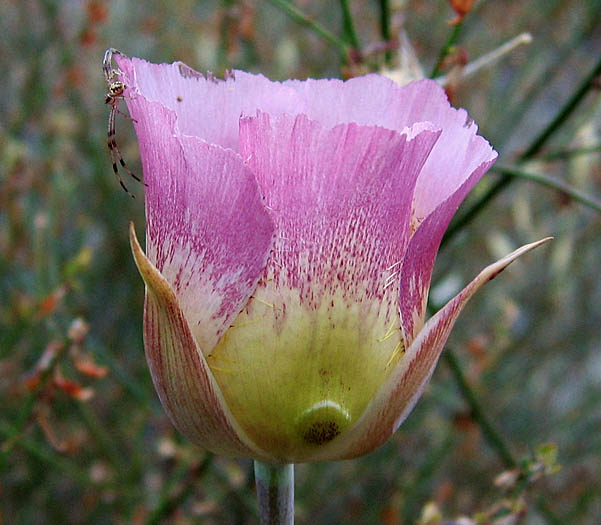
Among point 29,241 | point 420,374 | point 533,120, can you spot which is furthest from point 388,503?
point 533,120

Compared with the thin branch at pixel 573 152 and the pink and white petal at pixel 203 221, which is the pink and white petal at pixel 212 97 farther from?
the thin branch at pixel 573 152

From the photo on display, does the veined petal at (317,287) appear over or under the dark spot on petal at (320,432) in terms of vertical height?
over

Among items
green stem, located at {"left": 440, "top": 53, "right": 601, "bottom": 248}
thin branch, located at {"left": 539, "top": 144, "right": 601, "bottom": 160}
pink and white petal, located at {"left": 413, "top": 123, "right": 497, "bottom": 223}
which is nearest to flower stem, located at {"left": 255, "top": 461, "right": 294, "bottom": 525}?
pink and white petal, located at {"left": 413, "top": 123, "right": 497, "bottom": 223}

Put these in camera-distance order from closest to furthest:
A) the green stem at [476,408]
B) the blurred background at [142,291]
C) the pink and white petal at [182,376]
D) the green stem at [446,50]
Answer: the pink and white petal at [182,376]
the green stem at [446,50]
the green stem at [476,408]
the blurred background at [142,291]

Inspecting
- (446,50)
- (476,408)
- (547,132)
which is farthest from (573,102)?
(476,408)

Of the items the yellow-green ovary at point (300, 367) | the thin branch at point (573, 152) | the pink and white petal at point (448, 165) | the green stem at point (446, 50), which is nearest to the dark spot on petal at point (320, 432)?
the yellow-green ovary at point (300, 367)

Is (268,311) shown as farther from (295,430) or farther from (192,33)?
(192,33)

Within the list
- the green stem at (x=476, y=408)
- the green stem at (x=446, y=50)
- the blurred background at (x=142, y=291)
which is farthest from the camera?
the blurred background at (x=142, y=291)

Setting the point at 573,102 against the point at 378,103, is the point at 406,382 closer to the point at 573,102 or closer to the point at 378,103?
the point at 378,103

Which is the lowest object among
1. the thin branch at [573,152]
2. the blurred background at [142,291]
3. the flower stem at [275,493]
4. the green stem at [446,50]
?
the flower stem at [275,493]
